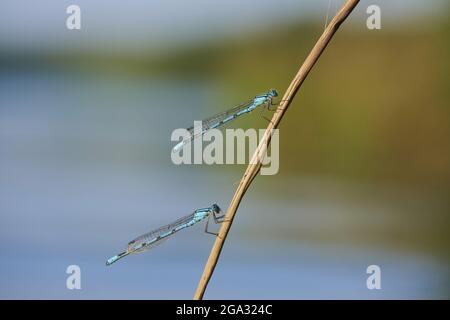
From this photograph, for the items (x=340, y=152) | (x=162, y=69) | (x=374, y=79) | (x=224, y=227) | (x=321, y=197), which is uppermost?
(x=162, y=69)

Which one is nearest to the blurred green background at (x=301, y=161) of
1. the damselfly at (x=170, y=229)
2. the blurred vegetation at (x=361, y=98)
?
the blurred vegetation at (x=361, y=98)

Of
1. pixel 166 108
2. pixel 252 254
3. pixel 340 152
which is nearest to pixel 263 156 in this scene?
pixel 252 254

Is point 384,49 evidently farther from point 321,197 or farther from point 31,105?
point 31,105

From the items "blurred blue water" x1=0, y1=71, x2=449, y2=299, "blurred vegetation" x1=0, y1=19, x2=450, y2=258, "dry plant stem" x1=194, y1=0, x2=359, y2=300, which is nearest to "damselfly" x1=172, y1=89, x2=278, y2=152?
"dry plant stem" x1=194, y1=0, x2=359, y2=300

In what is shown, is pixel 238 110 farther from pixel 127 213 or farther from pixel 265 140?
pixel 127 213

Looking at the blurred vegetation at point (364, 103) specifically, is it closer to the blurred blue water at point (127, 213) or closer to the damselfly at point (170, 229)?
the blurred blue water at point (127, 213)

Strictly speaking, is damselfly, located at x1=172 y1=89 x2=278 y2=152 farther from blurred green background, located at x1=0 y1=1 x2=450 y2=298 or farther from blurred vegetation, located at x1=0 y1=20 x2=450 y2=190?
blurred vegetation, located at x1=0 y1=20 x2=450 y2=190

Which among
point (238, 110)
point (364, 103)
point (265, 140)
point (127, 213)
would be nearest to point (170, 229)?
point (238, 110)
